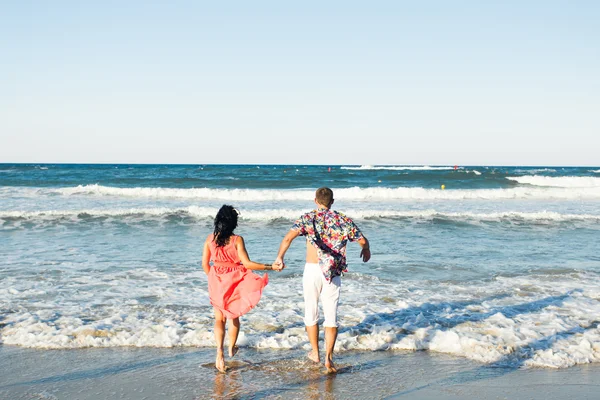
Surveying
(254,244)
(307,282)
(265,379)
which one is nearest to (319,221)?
(307,282)

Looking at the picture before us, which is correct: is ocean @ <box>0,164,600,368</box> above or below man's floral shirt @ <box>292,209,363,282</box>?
below

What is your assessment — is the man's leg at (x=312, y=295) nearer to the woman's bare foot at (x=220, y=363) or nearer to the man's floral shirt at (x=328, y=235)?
the man's floral shirt at (x=328, y=235)

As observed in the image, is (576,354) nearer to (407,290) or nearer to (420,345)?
(420,345)

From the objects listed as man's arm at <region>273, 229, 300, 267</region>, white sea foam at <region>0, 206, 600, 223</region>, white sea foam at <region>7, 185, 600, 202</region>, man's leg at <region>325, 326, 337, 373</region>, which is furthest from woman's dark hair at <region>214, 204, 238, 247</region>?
white sea foam at <region>7, 185, 600, 202</region>

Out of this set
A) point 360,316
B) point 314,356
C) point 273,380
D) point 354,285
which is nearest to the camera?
point 273,380

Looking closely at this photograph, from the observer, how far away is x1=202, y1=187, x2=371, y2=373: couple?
4734mm

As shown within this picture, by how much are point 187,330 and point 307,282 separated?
73.3 inches

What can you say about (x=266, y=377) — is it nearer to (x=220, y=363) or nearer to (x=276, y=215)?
(x=220, y=363)

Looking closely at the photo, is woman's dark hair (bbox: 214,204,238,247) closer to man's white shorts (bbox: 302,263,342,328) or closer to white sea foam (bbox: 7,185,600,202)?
man's white shorts (bbox: 302,263,342,328)

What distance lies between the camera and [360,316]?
257 inches

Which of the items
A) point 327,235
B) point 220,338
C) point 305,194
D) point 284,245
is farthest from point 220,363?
point 305,194

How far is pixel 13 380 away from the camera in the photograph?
14.5 ft

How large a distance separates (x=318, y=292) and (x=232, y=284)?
2.66 feet

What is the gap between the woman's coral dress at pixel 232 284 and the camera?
15.6 ft
